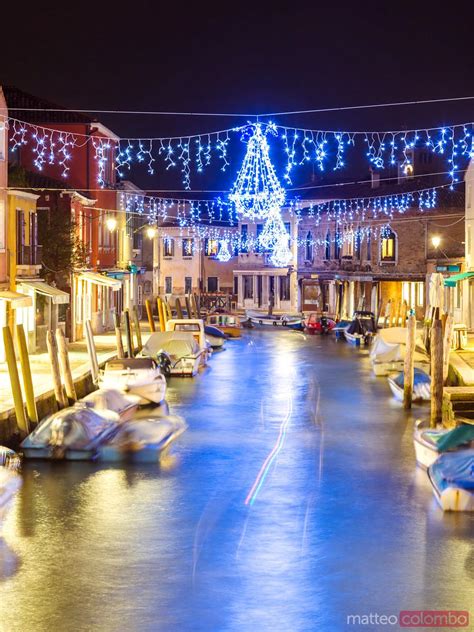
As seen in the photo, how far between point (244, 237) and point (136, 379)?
183ft

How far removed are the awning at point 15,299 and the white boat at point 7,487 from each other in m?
13.2

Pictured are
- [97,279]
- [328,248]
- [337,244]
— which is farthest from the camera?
[328,248]

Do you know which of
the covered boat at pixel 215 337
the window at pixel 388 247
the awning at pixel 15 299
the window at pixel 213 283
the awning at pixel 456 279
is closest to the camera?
the awning at pixel 15 299

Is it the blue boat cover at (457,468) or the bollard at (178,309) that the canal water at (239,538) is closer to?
the blue boat cover at (457,468)

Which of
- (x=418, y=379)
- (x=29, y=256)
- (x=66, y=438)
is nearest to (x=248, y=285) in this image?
→ (x=29, y=256)

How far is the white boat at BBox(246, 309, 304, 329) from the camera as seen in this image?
65.1 meters

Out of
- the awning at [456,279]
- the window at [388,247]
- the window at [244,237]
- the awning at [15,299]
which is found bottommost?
the awning at [15,299]

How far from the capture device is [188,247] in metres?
83.4

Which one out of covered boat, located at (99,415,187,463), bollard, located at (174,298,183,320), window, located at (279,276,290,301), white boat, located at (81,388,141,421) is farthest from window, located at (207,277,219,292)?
covered boat, located at (99,415,187,463)

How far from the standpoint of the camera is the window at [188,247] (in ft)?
273

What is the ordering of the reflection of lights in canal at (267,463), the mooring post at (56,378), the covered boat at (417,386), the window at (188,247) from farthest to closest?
the window at (188,247) → the covered boat at (417,386) → the mooring post at (56,378) → the reflection of lights in canal at (267,463)

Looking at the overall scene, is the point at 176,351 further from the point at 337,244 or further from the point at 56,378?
the point at 337,244

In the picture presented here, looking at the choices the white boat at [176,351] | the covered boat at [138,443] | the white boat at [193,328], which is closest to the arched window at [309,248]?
the white boat at [193,328]

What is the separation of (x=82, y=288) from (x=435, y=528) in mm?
32518
